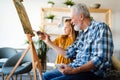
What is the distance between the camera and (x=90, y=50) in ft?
7.99

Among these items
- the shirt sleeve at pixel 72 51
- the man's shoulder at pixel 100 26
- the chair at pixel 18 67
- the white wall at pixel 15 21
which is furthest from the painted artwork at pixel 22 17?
the white wall at pixel 15 21

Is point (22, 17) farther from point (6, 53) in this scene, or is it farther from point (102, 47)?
point (6, 53)

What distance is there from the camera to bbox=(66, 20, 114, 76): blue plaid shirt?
2314 mm

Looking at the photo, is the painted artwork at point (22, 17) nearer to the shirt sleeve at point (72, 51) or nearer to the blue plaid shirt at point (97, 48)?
the shirt sleeve at point (72, 51)

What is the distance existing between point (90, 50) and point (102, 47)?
0.16 metres

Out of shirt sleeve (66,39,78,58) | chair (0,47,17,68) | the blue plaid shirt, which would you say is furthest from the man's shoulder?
chair (0,47,17,68)

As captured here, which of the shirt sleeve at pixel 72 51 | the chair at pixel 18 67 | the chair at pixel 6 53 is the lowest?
the chair at pixel 18 67

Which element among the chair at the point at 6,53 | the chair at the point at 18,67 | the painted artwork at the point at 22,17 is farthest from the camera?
the chair at the point at 6,53

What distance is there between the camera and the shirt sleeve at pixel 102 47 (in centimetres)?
231

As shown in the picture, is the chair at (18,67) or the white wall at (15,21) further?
the white wall at (15,21)

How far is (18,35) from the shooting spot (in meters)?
5.58

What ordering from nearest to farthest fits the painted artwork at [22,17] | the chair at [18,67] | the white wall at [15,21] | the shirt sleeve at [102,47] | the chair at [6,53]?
the shirt sleeve at [102,47] → the painted artwork at [22,17] → the chair at [18,67] → the chair at [6,53] → the white wall at [15,21]

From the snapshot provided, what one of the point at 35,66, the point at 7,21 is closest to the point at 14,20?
the point at 7,21

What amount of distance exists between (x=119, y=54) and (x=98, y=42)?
Result: 10.6 feet
